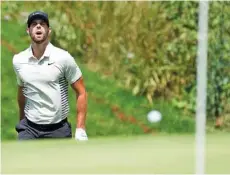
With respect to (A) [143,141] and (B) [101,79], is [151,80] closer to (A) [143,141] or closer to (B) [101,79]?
(B) [101,79]

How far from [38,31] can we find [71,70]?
324 mm

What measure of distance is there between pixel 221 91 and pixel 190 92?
35cm

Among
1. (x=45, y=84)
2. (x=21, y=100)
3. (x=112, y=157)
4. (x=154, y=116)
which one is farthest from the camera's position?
(x=154, y=116)

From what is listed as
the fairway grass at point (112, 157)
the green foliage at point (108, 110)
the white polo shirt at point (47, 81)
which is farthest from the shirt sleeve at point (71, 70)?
the green foliage at point (108, 110)

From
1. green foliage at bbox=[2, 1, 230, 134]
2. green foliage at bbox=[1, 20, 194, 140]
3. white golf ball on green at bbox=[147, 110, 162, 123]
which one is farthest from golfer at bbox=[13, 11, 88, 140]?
green foliage at bbox=[2, 1, 230, 134]

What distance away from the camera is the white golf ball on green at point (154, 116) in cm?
671

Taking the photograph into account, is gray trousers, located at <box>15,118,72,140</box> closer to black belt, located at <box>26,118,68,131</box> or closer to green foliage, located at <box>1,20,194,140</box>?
black belt, located at <box>26,118,68,131</box>

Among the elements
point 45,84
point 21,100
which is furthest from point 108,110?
point 45,84

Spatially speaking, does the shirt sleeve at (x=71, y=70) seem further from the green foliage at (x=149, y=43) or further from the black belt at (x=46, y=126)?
the green foliage at (x=149, y=43)

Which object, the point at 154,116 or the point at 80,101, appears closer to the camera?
the point at 80,101

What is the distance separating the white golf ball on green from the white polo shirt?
2.63 metres

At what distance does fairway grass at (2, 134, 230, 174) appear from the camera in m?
2.69

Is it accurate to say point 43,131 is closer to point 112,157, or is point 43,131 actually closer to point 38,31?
point 38,31

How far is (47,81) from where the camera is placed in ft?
13.3
